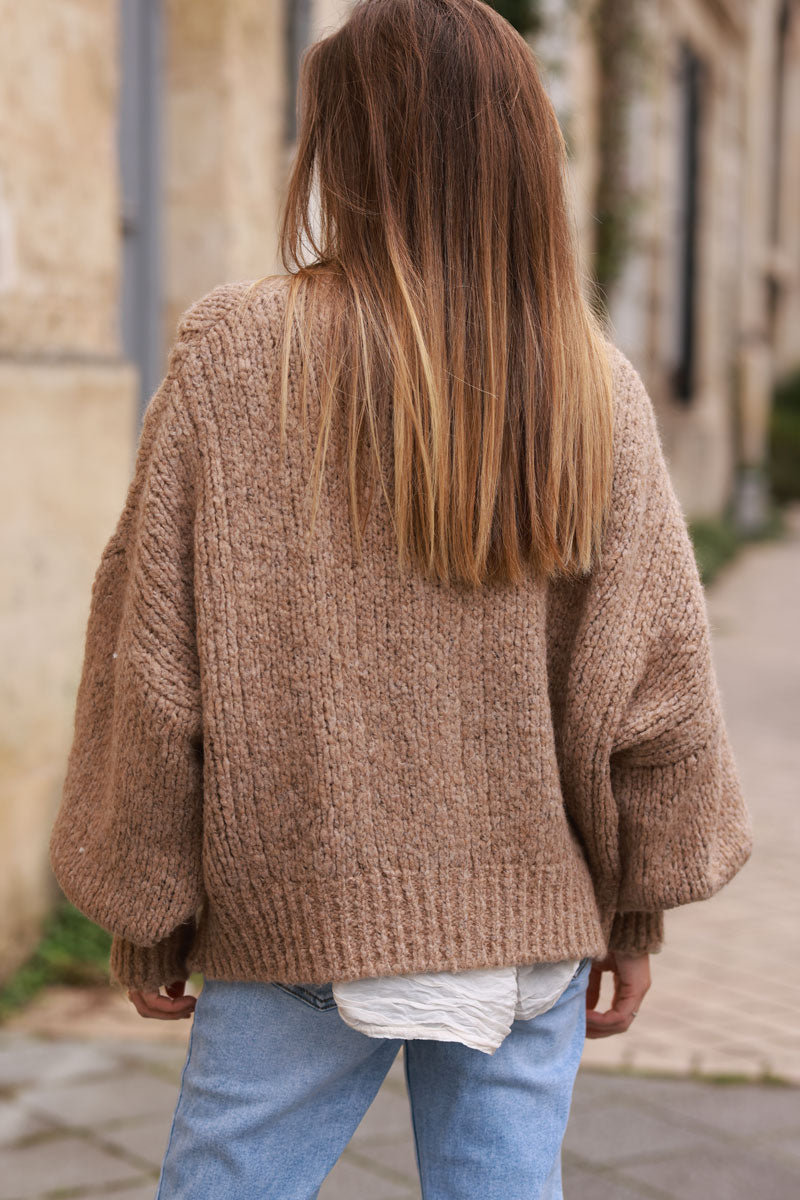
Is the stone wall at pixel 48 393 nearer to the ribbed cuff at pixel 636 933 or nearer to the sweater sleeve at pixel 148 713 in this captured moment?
the sweater sleeve at pixel 148 713

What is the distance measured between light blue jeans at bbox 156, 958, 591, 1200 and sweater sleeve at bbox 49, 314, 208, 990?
0.13 meters

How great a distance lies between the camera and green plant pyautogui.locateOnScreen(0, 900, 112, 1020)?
3.68 meters

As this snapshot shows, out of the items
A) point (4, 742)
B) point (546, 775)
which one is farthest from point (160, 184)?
point (546, 775)

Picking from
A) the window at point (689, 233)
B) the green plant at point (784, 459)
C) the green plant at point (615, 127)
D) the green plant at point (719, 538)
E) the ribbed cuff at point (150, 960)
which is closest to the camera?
the ribbed cuff at point (150, 960)

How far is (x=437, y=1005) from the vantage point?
154 centimetres

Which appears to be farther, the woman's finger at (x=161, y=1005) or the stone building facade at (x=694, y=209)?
the stone building facade at (x=694, y=209)

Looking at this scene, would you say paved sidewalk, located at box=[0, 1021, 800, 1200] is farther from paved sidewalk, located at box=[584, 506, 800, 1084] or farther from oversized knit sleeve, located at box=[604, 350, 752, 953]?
oversized knit sleeve, located at box=[604, 350, 752, 953]

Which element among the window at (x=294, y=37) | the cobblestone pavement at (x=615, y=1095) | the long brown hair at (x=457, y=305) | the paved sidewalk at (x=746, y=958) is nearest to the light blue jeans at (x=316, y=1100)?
the long brown hair at (x=457, y=305)

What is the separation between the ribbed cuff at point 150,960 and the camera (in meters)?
1.67

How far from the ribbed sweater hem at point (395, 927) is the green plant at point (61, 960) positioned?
228cm

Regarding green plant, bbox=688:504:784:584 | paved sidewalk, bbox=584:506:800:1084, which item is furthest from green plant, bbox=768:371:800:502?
paved sidewalk, bbox=584:506:800:1084

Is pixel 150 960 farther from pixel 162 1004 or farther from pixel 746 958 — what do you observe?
pixel 746 958

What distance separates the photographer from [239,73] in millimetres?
4801

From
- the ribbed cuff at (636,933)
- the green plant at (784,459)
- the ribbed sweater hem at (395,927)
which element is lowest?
the green plant at (784,459)
